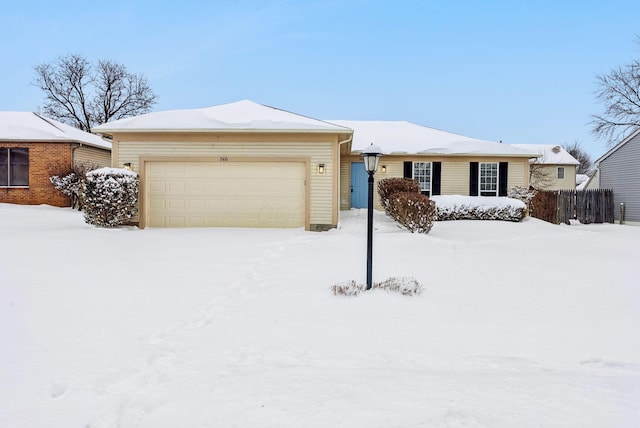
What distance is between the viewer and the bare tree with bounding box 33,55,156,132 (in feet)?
108

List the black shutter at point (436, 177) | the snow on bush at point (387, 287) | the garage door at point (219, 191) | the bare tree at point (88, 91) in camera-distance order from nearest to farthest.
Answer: the snow on bush at point (387, 287)
the garage door at point (219, 191)
the black shutter at point (436, 177)
the bare tree at point (88, 91)

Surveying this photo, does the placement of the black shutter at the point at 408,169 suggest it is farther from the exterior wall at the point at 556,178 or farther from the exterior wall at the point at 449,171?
the exterior wall at the point at 556,178

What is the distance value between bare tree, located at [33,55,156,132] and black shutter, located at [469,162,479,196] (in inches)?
1134

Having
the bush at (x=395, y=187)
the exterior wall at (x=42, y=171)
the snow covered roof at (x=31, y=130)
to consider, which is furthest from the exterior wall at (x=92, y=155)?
the bush at (x=395, y=187)

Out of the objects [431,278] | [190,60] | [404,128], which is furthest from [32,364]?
[190,60]

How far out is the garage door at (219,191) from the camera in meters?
11.5

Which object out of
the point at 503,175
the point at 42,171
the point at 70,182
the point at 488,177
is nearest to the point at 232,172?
the point at 70,182

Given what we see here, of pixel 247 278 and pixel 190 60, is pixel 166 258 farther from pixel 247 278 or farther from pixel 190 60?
pixel 190 60

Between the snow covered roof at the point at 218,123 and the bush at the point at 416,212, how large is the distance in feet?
8.35

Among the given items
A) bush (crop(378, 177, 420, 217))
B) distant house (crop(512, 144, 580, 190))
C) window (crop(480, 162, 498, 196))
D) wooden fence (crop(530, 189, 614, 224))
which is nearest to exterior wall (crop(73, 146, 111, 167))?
bush (crop(378, 177, 420, 217))

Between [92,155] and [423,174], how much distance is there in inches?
579

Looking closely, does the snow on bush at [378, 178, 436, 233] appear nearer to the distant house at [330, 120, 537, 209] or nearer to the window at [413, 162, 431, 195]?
the distant house at [330, 120, 537, 209]

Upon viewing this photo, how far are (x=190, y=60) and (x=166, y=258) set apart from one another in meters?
39.1

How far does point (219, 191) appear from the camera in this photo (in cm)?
1156
